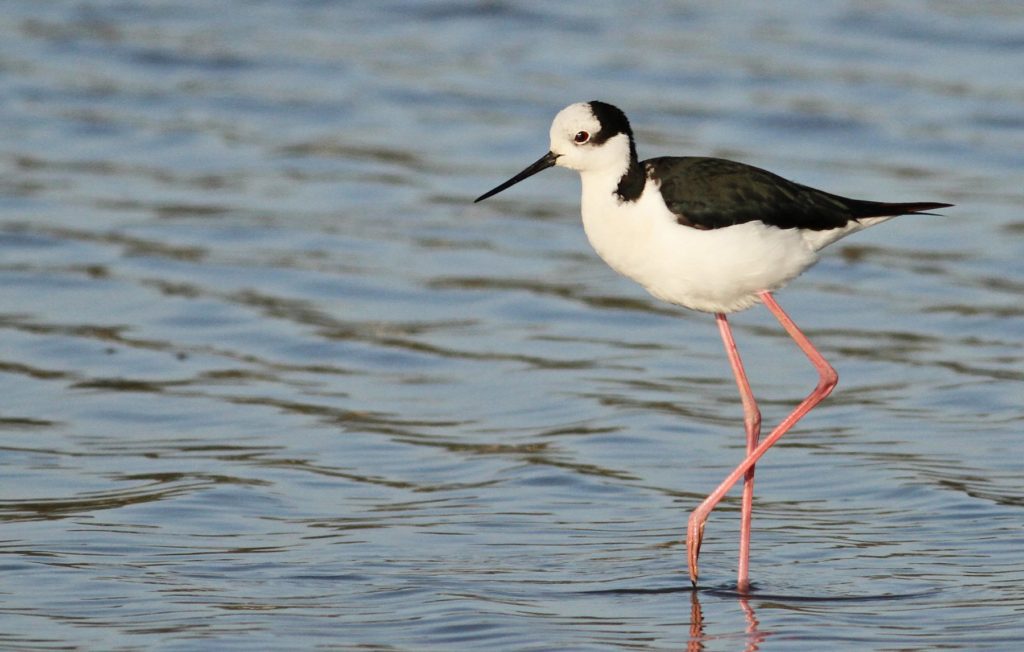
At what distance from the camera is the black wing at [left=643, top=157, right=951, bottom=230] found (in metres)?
6.68

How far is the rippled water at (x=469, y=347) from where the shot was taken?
6.71 meters

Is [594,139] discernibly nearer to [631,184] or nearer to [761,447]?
[631,184]

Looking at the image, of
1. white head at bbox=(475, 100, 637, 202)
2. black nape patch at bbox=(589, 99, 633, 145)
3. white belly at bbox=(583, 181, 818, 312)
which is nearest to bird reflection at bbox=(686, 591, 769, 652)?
white belly at bbox=(583, 181, 818, 312)

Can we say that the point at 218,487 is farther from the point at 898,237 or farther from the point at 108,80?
the point at 108,80

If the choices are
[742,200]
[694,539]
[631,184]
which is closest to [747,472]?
[694,539]

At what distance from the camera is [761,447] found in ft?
23.9

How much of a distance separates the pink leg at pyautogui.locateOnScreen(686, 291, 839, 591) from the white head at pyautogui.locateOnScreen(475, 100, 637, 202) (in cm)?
76

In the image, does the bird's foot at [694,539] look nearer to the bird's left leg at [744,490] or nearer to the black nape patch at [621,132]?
the bird's left leg at [744,490]

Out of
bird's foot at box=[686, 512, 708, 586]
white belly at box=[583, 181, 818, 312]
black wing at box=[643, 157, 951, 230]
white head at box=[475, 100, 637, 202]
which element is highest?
white head at box=[475, 100, 637, 202]

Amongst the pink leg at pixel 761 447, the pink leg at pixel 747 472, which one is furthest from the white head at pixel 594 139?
the pink leg at pixel 747 472

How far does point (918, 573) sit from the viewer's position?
6.89 m

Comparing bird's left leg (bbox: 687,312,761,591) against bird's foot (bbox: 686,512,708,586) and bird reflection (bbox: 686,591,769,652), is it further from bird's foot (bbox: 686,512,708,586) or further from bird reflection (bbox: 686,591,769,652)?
bird reflection (bbox: 686,591,769,652)

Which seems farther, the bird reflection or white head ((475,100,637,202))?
white head ((475,100,637,202))

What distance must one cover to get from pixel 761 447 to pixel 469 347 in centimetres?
327
